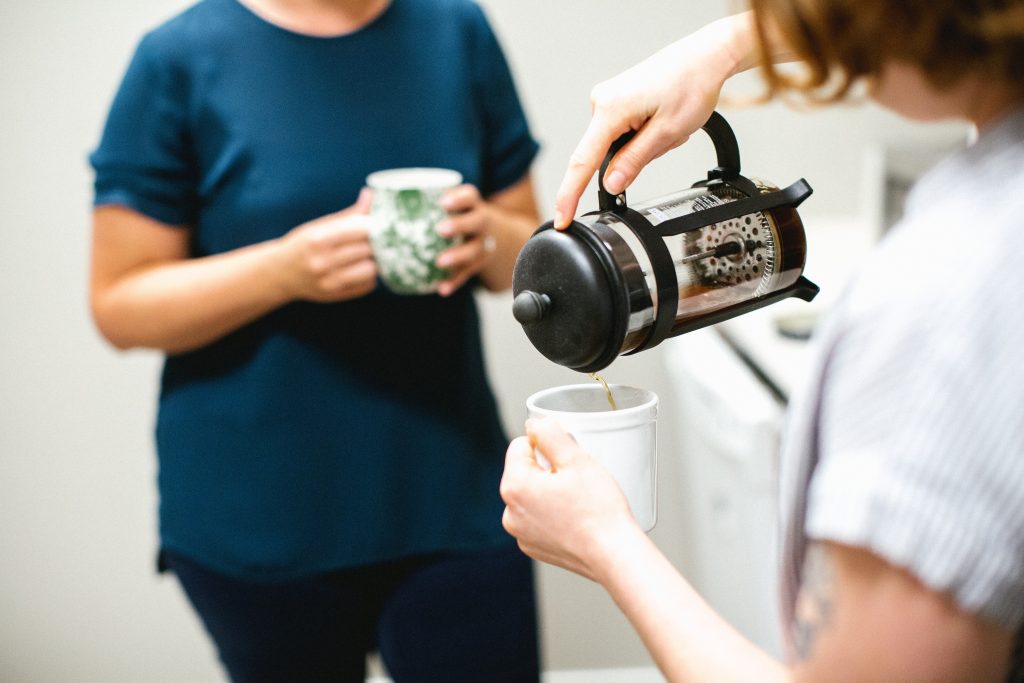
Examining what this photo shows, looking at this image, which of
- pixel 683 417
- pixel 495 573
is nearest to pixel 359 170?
pixel 495 573

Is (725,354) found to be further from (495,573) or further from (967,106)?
(967,106)

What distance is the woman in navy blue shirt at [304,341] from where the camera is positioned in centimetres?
97

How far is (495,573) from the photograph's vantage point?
1042 millimetres

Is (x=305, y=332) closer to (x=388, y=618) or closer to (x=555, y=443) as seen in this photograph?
(x=388, y=618)

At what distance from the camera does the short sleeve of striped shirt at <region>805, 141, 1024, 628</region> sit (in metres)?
0.38

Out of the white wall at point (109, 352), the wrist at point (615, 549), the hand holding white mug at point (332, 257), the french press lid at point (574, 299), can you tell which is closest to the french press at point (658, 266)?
the french press lid at point (574, 299)

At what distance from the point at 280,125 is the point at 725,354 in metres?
0.80

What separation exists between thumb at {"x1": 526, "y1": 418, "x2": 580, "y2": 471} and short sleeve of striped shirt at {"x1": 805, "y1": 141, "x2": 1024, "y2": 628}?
0.25 m

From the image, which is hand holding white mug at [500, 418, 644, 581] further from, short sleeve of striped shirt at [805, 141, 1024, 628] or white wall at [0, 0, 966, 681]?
white wall at [0, 0, 966, 681]

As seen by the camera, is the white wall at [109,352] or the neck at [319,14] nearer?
the neck at [319,14]

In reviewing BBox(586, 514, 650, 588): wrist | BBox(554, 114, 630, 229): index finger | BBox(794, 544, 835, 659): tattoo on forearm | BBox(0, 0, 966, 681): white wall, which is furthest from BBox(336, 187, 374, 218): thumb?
BBox(0, 0, 966, 681): white wall

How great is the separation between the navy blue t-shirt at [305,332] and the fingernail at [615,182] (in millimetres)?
399

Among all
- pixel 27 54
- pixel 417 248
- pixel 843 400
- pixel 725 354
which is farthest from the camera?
pixel 27 54

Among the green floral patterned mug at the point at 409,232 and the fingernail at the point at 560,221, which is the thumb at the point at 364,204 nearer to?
the green floral patterned mug at the point at 409,232
